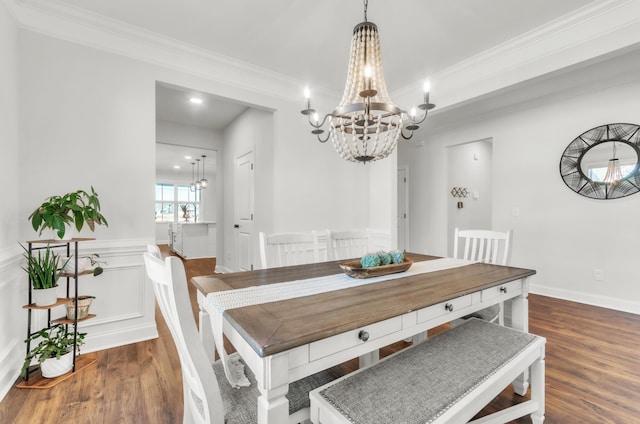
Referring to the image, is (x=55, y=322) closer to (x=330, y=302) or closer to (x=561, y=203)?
(x=330, y=302)

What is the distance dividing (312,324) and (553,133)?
435 cm

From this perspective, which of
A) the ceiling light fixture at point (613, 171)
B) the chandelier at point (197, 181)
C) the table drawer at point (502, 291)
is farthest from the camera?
the chandelier at point (197, 181)

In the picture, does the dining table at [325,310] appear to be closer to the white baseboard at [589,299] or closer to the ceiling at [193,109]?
the white baseboard at [589,299]

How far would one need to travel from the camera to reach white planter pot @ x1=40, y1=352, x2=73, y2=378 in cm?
188

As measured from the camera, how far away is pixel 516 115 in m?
4.11

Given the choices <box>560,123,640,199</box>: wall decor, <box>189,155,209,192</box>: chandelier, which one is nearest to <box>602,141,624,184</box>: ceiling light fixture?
<box>560,123,640,199</box>: wall decor

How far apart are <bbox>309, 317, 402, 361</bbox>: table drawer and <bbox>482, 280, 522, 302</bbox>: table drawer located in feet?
2.24

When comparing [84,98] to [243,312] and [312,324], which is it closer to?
[243,312]

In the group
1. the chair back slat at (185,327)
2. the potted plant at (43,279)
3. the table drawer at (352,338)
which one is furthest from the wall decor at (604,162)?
the potted plant at (43,279)

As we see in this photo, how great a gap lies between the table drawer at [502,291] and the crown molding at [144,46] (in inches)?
113

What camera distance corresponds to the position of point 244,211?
4.50 metres

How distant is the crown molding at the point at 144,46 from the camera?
2.15 m

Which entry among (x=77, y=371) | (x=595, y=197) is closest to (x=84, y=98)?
(x=77, y=371)

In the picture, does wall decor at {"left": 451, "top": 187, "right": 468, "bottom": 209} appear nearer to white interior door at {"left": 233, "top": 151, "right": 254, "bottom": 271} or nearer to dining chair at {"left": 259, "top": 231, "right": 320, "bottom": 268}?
white interior door at {"left": 233, "top": 151, "right": 254, "bottom": 271}
